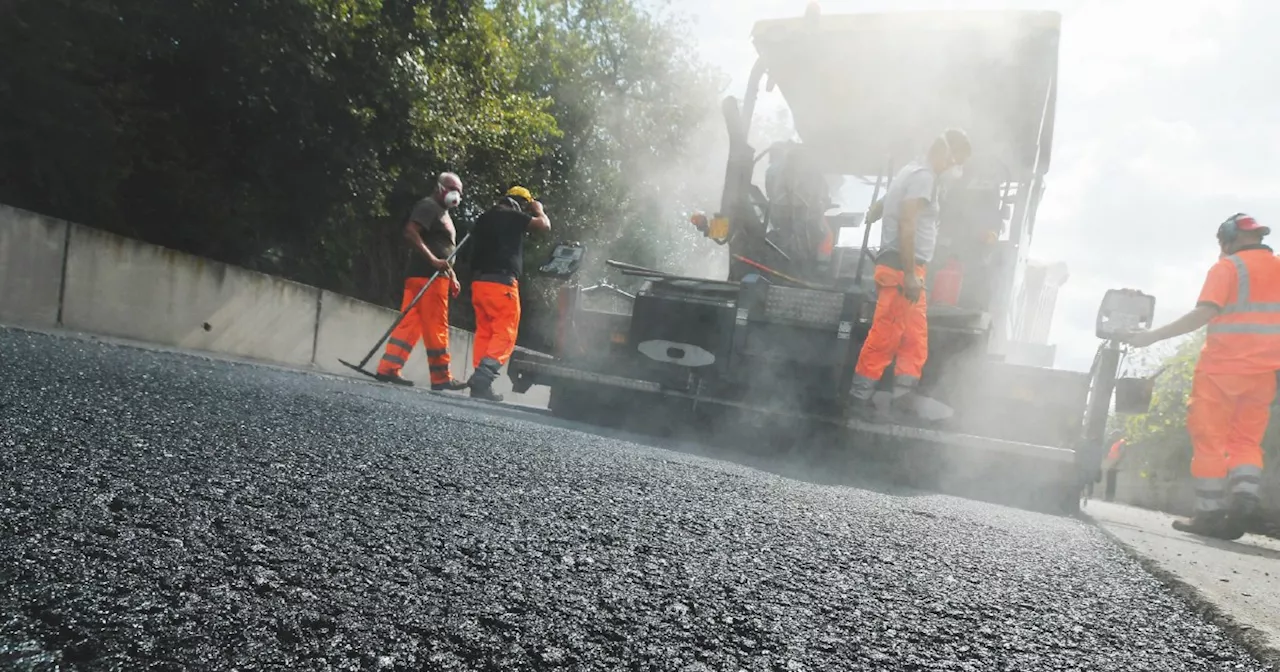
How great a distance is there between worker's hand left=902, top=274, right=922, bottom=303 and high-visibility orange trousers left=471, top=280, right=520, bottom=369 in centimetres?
280

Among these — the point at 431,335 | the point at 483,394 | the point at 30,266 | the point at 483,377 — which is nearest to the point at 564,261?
the point at 483,377

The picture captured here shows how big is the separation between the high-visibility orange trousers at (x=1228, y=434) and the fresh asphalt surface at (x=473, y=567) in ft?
7.22

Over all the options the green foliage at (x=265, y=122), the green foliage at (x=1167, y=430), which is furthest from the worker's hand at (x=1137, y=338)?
the green foliage at (x=1167, y=430)

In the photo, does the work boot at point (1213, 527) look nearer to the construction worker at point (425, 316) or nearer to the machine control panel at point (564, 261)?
the machine control panel at point (564, 261)

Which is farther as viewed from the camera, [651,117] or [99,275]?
[651,117]

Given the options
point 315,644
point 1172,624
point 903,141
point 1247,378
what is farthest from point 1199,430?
point 315,644

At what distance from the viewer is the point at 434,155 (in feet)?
26.2

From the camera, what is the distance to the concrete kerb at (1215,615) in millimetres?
1509

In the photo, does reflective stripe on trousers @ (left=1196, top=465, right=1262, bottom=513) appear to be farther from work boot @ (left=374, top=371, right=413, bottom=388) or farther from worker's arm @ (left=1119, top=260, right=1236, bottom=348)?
Result: work boot @ (left=374, top=371, right=413, bottom=388)

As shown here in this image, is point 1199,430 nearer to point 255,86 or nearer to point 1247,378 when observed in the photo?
point 1247,378

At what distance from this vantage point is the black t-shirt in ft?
20.0

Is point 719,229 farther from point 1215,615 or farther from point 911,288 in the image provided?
point 1215,615

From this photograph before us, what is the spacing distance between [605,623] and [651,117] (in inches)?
661

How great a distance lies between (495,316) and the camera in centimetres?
601
